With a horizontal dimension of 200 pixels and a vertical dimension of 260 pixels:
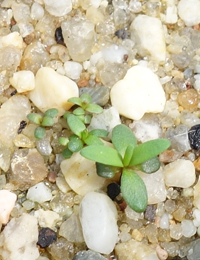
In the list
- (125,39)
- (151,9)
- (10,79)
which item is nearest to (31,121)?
(10,79)

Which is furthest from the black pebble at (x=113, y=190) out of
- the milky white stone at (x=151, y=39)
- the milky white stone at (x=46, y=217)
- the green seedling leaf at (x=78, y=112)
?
the milky white stone at (x=151, y=39)

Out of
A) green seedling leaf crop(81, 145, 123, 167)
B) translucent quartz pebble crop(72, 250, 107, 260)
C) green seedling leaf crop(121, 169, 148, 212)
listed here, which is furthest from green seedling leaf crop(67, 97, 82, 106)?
translucent quartz pebble crop(72, 250, 107, 260)

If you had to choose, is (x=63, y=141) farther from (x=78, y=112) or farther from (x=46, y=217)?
(x=46, y=217)

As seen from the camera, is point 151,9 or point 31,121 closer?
point 31,121

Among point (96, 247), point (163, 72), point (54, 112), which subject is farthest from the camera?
point (163, 72)

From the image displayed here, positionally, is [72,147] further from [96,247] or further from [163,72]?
[163,72]

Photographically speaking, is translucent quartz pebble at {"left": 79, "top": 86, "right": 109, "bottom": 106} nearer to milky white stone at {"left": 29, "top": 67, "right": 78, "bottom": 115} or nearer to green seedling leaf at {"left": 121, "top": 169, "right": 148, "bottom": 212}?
milky white stone at {"left": 29, "top": 67, "right": 78, "bottom": 115}
